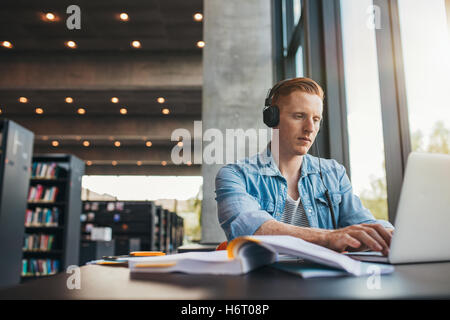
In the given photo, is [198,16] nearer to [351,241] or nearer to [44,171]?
[44,171]

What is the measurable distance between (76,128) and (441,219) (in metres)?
11.4

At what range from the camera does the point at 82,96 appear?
29.7 ft

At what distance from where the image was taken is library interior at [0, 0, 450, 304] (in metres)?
0.57

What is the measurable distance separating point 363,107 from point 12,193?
405 centimetres

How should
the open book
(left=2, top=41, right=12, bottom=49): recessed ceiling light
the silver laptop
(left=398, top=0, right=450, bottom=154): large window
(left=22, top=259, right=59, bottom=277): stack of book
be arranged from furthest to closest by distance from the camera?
1. (left=2, top=41, right=12, bottom=49): recessed ceiling light
2. (left=22, top=259, right=59, bottom=277): stack of book
3. (left=398, top=0, right=450, bottom=154): large window
4. the silver laptop
5. the open book

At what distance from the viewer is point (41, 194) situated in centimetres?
560

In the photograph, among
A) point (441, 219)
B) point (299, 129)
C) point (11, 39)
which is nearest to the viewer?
point (441, 219)

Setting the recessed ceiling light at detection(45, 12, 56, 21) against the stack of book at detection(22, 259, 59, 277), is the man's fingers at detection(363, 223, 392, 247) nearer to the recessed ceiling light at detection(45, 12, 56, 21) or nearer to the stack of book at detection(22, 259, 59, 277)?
the stack of book at detection(22, 259, 59, 277)

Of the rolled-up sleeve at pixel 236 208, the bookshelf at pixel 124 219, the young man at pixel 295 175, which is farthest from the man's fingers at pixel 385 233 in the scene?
the bookshelf at pixel 124 219

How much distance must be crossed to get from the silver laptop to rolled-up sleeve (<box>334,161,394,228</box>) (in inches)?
26.0

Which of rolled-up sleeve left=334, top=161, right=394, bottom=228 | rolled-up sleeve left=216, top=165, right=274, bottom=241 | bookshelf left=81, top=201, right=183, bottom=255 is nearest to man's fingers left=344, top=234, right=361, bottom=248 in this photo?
rolled-up sleeve left=216, top=165, right=274, bottom=241
